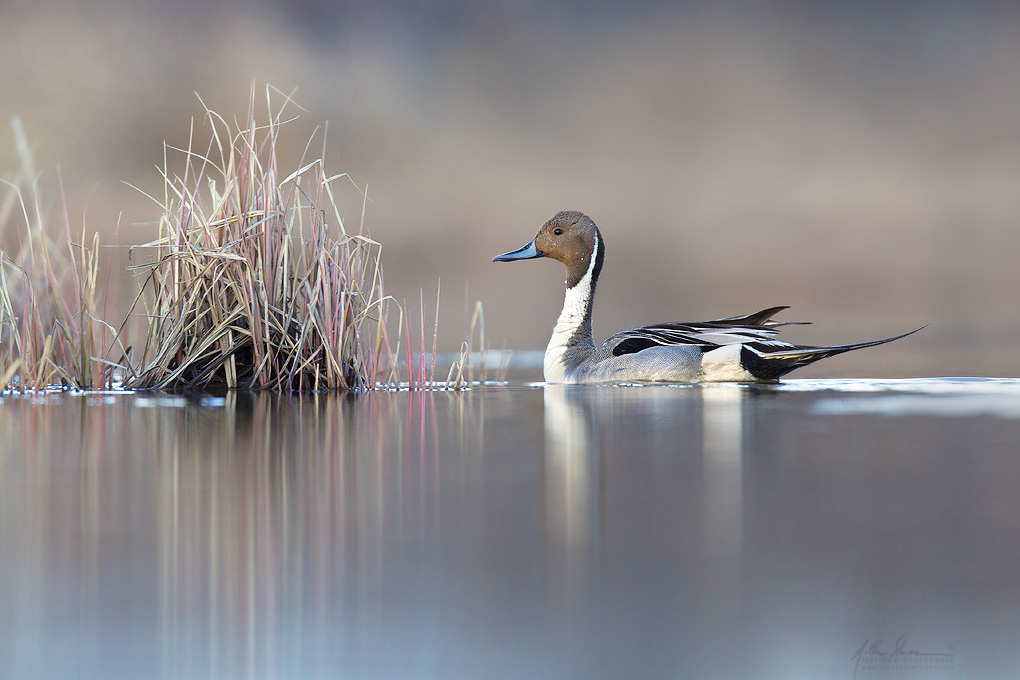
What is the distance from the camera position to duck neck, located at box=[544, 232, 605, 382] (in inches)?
229

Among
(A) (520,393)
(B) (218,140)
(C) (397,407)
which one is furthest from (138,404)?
(A) (520,393)

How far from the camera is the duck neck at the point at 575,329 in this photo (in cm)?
582

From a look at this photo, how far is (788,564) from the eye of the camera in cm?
124

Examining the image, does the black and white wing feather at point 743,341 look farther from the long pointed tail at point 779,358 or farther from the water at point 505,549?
the water at point 505,549

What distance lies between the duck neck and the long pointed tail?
0.96 meters

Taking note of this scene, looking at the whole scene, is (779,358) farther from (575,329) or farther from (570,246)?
(570,246)

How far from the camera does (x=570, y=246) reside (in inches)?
253

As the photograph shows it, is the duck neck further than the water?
Yes

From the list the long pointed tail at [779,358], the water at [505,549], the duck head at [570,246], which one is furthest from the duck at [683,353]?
the water at [505,549]

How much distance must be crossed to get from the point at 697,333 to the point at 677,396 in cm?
112

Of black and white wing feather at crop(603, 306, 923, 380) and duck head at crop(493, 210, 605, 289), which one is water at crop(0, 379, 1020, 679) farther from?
duck head at crop(493, 210, 605, 289)

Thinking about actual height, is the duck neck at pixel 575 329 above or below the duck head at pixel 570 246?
below

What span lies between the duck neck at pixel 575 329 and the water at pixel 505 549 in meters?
3.06

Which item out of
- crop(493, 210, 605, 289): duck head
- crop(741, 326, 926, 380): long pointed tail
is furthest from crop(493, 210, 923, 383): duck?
crop(493, 210, 605, 289): duck head
